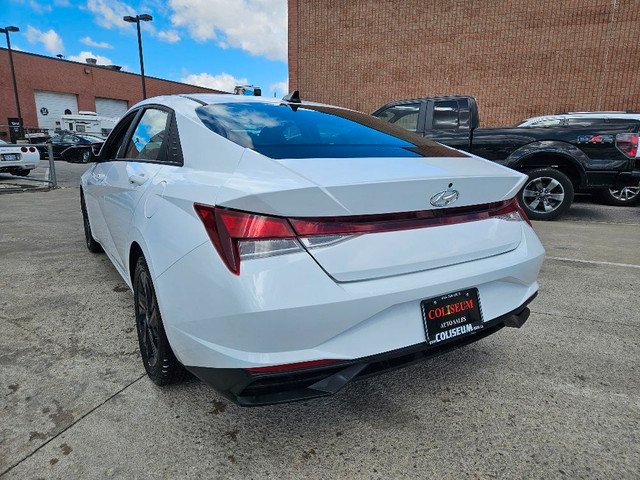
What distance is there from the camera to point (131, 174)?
8.16ft

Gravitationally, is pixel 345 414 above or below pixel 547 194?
below

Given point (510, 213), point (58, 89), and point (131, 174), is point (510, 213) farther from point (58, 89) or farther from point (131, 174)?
point (58, 89)

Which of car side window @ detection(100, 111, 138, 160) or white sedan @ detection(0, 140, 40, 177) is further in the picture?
white sedan @ detection(0, 140, 40, 177)

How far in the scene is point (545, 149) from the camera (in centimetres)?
643

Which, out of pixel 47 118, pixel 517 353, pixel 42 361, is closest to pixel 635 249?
pixel 517 353

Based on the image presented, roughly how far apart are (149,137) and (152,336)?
1.26m

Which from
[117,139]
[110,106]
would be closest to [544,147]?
[117,139]

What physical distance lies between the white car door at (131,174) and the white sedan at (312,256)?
14 centimetres

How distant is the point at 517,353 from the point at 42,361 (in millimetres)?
2714

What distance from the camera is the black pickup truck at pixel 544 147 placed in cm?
611

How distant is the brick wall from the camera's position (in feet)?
102

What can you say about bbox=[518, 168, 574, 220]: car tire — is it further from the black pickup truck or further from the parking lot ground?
the parking lot ground

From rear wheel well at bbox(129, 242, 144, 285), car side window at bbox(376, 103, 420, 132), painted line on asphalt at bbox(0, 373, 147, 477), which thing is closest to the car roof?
rear wheel well at bbox(129, 242, 144, 285)

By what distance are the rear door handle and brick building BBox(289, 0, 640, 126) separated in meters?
15.3
